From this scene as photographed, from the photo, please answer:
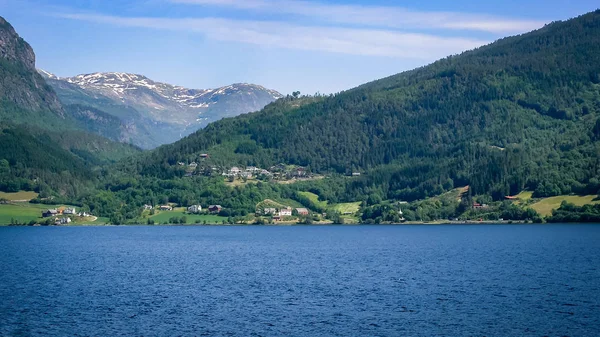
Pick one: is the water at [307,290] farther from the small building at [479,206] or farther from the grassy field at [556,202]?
the small building at [479,206]

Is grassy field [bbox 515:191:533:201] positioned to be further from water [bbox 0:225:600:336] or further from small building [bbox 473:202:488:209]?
water [bbox 0:225:600:336]

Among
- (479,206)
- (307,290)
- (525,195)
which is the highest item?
(525,195)

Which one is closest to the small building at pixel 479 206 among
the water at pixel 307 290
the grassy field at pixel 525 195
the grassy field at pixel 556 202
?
the grassy field at pixel 525 195

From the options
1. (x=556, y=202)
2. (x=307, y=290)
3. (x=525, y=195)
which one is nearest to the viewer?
(x=307, y=290)

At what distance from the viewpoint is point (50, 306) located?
215ft

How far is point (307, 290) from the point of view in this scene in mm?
74750

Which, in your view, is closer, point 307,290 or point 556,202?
point 307,290

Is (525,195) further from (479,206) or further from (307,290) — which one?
(307,290)

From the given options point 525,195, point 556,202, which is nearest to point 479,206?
point 525,195

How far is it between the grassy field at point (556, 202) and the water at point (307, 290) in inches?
1970

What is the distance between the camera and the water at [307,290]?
186ft

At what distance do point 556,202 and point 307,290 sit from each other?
391ft

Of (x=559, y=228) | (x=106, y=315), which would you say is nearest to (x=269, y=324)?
(x=106, y=315)

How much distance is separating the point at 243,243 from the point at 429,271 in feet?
193
